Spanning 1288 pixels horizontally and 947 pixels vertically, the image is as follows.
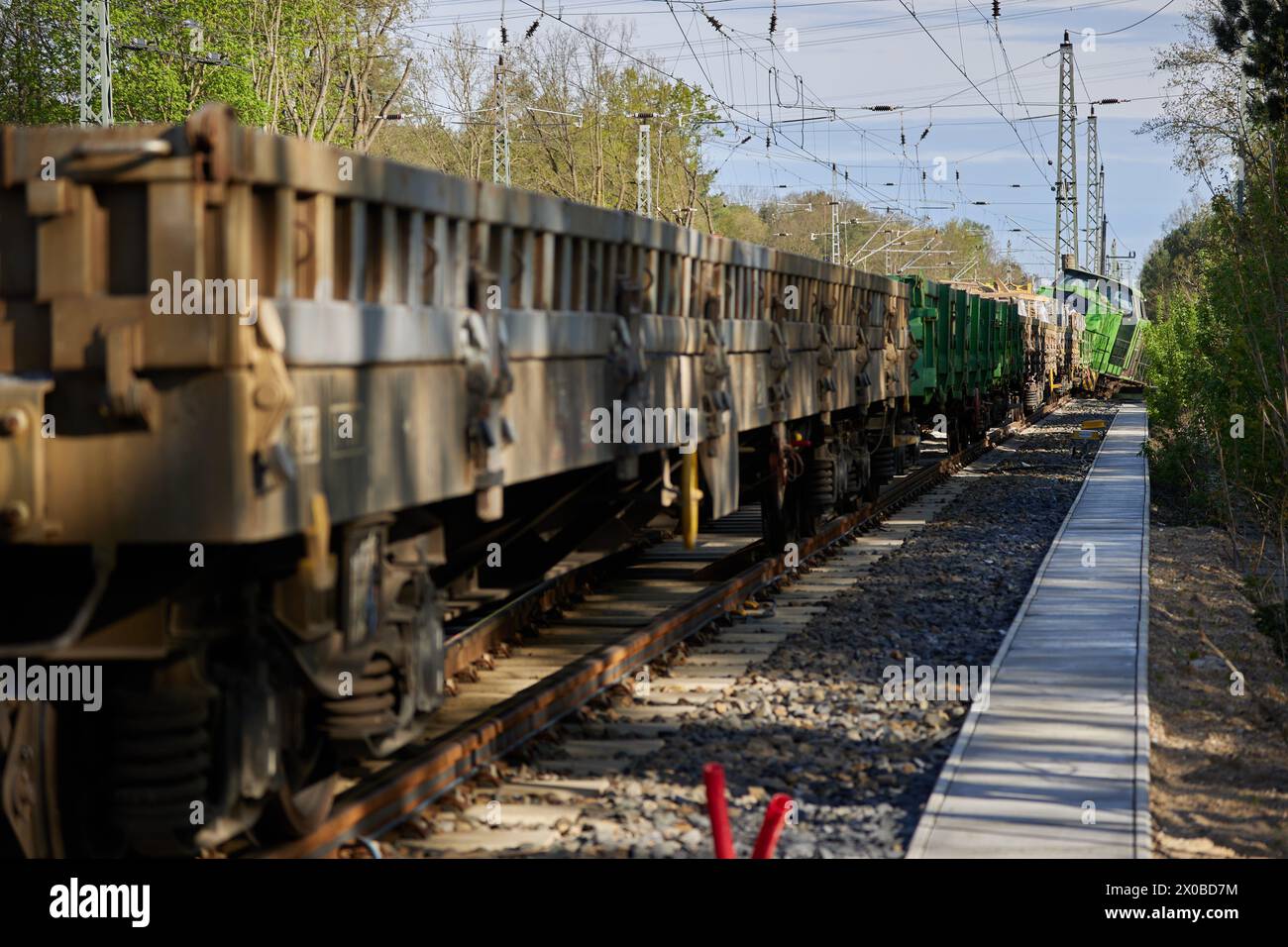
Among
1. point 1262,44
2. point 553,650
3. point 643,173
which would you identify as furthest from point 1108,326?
point 553,650

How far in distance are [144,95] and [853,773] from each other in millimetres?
42163

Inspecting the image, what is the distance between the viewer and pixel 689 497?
10.5 m

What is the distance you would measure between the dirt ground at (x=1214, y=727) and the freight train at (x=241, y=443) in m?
3.21

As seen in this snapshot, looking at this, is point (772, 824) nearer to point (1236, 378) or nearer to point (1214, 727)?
point (1214, 727)

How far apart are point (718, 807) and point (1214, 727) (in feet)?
15.1

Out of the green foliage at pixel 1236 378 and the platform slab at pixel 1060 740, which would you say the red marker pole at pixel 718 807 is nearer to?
the platform slab at pixel 1060 740

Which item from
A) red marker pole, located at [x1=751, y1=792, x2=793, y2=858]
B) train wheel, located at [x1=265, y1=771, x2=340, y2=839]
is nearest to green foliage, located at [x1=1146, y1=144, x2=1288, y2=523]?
red marker pole, located at [x1=751, y1=792, x2=793, y2=858]

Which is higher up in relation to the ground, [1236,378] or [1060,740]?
[1236,378]

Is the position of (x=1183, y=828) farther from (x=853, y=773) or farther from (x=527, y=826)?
(x=527, y=826)

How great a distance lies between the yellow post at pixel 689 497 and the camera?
1048 centimetres

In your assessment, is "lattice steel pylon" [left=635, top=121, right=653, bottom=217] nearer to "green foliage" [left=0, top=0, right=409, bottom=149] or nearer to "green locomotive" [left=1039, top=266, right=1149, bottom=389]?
"green foliage" [left=0, top=0, right=409, bottom=149]

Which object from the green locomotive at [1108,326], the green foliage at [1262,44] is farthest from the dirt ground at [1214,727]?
the green locomotive at [1108,326]

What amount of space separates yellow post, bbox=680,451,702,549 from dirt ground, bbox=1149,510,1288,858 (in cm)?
294
